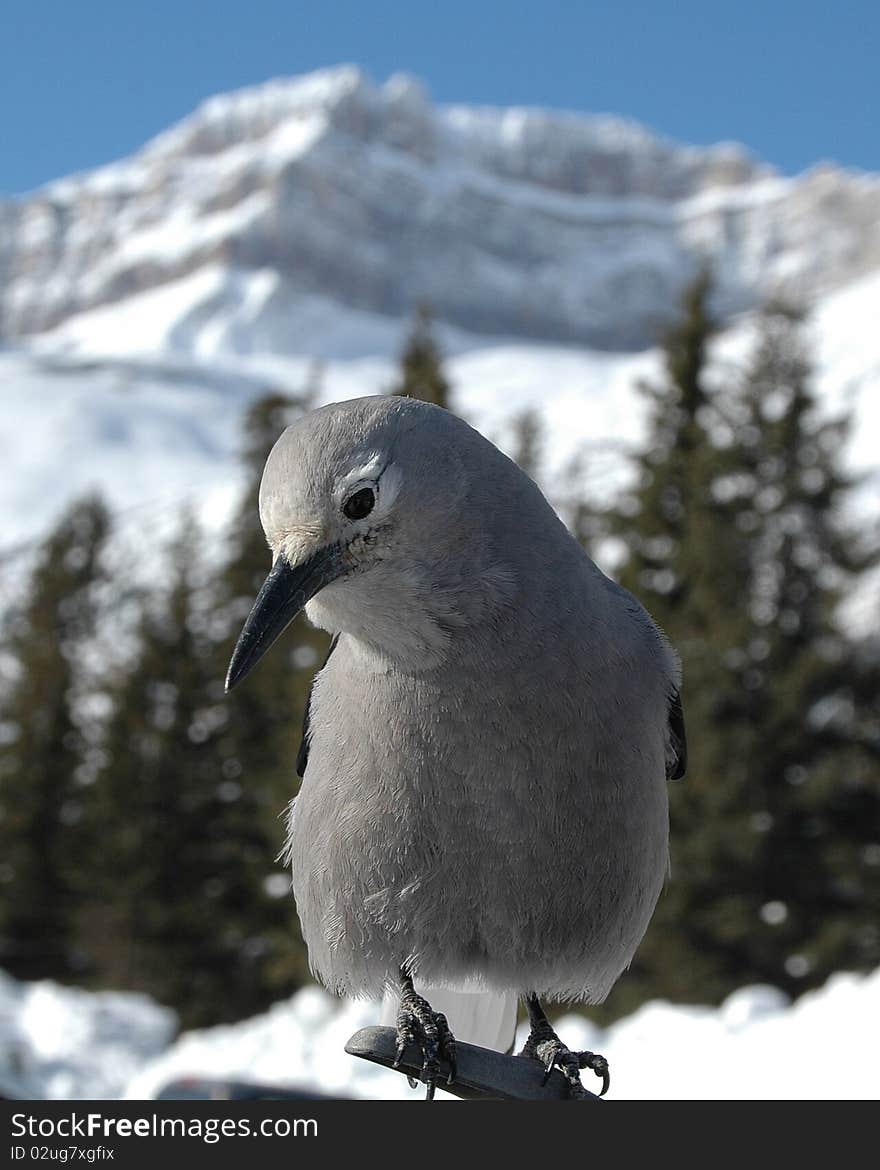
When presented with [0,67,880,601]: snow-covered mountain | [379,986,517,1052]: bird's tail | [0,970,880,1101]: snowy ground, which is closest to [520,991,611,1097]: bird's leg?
[379,986,517,1052]: bird's tail

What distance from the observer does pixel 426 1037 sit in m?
2.52

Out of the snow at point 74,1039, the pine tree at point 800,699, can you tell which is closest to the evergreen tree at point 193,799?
the snow at point 74,1039

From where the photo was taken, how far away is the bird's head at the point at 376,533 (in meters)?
2.14

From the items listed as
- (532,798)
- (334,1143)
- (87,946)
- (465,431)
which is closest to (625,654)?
(532,798)

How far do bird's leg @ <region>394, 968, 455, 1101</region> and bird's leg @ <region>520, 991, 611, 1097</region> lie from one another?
0.23m

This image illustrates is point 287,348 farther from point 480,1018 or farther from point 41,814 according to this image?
point 480,1018

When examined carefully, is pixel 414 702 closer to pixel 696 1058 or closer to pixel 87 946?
pixel 696 1058

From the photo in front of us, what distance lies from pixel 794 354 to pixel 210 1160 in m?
17.2

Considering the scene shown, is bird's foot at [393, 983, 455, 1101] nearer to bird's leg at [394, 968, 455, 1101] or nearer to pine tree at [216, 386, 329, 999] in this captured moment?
bird's leg at [394, 968, 455, 1101]

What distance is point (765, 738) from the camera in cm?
1655

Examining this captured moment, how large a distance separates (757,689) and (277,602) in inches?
604

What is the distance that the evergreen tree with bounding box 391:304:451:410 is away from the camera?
597 inches

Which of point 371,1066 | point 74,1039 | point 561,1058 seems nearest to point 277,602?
point 561,1058

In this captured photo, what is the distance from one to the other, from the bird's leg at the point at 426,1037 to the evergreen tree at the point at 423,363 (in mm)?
12274
